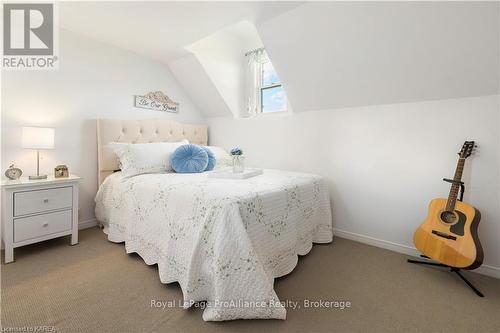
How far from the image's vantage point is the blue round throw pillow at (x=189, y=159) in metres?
2.51

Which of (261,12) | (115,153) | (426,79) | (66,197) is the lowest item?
(66,197)

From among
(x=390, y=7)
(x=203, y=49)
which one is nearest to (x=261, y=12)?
(x=390, y=7)

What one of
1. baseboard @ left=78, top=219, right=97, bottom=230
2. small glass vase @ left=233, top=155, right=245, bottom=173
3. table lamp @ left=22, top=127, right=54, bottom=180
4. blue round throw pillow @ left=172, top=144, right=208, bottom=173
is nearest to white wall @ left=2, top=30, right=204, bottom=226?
baseboard @ left=78, top=219, right=97, bottom=230

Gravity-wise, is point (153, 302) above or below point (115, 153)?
below

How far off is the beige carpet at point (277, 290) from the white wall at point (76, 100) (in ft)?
3.01

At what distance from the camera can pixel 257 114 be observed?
3475 millimetres

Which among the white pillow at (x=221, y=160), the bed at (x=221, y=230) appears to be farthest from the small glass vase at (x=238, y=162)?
the white pillow at (x=221, y=160)

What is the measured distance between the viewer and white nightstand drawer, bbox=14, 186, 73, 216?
6.38ft

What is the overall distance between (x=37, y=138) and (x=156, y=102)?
149cm

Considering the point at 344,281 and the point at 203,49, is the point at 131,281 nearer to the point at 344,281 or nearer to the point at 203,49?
the point at 344,281

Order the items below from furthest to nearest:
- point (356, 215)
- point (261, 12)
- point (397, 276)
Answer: point (356, 215) < point (261, 12) < point (397, 276)

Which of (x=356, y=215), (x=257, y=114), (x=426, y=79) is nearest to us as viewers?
(x=426, y=79)

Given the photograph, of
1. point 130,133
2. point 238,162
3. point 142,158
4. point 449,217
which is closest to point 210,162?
point 238,162

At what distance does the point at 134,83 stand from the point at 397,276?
3.49 metres
